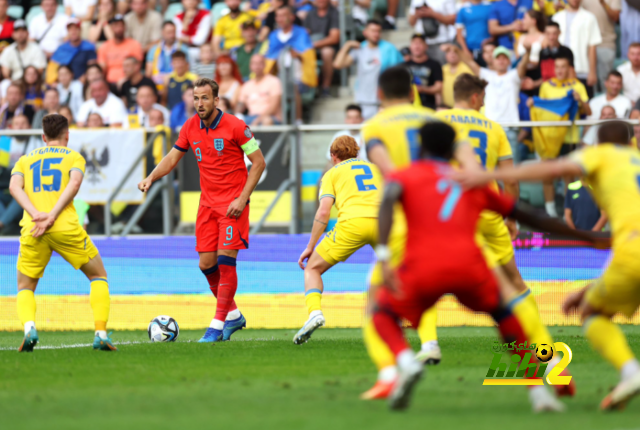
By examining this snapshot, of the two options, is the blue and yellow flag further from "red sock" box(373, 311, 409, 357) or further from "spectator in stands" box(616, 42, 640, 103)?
"red sock" box(373, 311, 409, 357)

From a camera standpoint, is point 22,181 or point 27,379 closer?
point 27,379

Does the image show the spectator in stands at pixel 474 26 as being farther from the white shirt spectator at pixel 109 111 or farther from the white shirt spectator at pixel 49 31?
the white shirt spectator at pixel 49 31

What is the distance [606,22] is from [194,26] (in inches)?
318

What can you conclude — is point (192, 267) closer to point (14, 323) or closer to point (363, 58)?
point (14, 323)

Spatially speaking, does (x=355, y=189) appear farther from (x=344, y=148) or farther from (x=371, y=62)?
(x=371, y=62)

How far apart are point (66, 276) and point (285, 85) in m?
4.76

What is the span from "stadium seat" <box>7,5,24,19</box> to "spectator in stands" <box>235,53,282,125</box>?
823 cm

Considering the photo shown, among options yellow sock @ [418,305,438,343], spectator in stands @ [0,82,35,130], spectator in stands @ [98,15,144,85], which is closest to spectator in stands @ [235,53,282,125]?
spectator in stands @ [98,15,144,85]

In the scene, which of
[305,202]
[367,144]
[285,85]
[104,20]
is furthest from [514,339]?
[104,20]

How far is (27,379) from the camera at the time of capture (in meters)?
6.68

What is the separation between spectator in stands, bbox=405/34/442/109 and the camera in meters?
15.1

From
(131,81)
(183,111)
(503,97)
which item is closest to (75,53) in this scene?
(131,81)

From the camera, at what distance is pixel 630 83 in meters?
14.2

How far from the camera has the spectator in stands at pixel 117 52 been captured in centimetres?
1788
